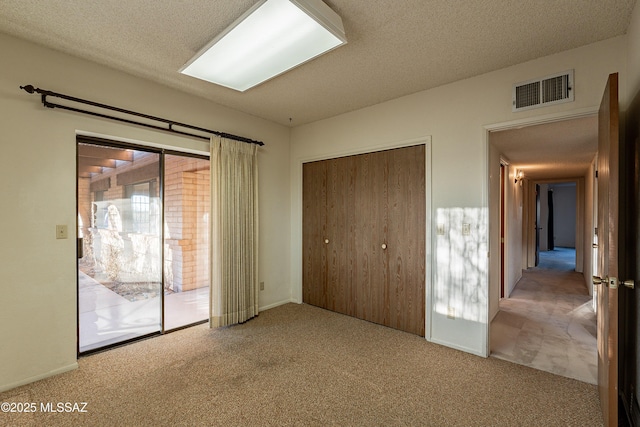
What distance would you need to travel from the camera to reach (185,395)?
7.03 ft

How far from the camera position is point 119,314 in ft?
9.81

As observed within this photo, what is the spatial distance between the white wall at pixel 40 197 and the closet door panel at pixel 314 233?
221cm

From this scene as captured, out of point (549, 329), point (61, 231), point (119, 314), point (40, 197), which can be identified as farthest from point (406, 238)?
point (40, 197)

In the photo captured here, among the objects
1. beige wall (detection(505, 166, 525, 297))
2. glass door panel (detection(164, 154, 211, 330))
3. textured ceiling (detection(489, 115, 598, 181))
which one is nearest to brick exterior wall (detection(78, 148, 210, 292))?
glass door panel (detection(164, 154, 211, 330))

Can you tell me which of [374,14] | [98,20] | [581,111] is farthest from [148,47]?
[581,111]

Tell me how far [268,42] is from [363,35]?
2.37 ft

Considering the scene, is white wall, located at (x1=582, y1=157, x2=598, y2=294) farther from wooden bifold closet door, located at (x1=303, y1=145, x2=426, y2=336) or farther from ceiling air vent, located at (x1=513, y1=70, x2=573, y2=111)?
wooden bifold closet door, located at (x1=303, y1=145, x2=426, y2=336)

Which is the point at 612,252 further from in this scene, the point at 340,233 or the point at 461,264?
the point at 340,233

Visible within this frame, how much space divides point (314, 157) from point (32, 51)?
2.94m

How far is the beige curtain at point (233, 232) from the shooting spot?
3.41m

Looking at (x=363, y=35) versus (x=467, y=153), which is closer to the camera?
(x=363, y=35)

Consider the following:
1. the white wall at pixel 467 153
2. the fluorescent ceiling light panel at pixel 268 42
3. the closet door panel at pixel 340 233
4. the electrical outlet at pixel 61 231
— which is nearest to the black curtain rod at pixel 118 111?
the fluorescent ceiling light panel at pixel 268 42

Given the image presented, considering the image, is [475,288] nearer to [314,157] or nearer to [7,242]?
[314,157]

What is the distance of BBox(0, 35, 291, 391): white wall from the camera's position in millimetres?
2223
